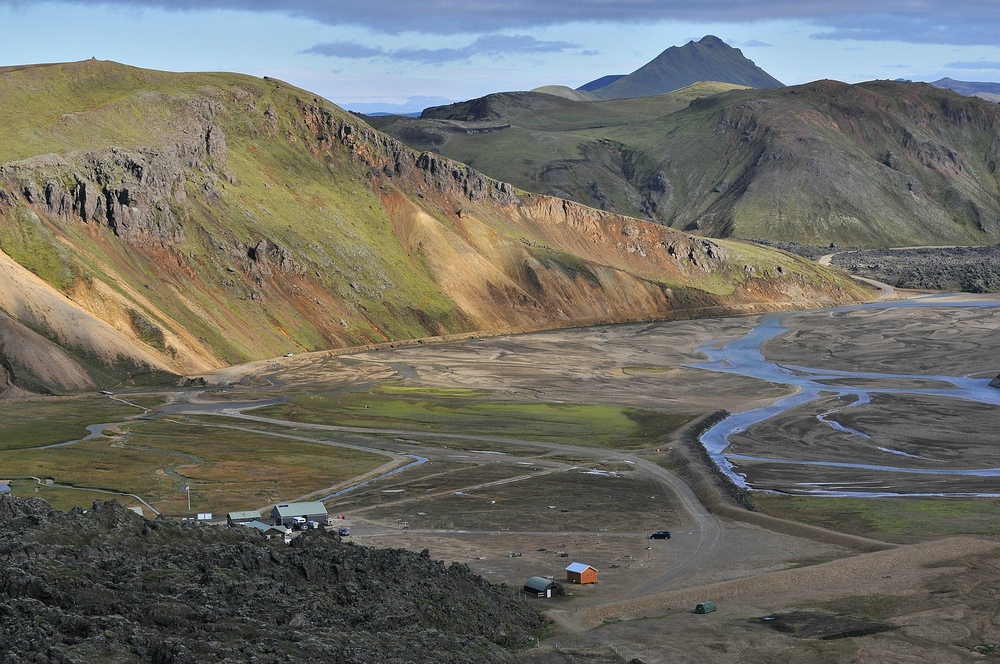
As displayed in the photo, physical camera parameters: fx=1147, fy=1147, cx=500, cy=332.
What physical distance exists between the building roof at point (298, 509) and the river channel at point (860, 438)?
39272 millimetres

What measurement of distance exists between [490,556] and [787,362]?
120755 mm

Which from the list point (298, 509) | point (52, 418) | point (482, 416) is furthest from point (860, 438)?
point (52, 418)

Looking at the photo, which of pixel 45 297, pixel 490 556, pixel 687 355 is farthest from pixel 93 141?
pixel 490 556

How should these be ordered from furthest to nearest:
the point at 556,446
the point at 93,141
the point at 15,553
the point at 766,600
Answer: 1. the point at 93,141
2. the point at 556,446
3. the point at 766,600
4. the point at 15,553

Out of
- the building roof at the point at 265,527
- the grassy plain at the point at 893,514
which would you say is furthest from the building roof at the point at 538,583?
the grassy plain at the point at 893,514

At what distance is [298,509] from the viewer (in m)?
88.0

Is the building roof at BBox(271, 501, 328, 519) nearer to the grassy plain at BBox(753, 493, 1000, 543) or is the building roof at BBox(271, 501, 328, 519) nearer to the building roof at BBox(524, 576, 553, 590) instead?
the building roof at BBox(524, 576, 553, 590)

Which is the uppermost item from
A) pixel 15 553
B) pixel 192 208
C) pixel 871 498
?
pixel 192 208

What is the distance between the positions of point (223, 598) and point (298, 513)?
33642 mm

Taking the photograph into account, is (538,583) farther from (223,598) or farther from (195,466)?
→ (195,466)

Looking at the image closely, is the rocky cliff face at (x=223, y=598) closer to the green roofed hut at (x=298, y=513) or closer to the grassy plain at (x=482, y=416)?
the green roofed hut at (x=298, y=513)

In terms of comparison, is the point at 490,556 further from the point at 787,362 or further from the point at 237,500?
the point at 787,362

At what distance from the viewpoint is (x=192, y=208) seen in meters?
193

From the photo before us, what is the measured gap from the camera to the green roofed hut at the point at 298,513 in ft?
283
